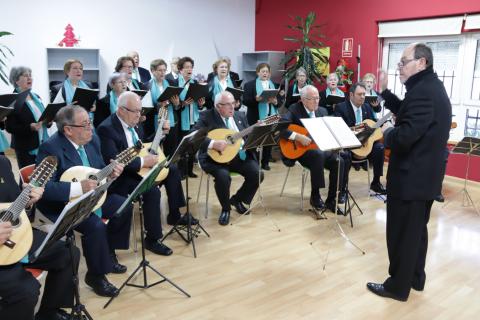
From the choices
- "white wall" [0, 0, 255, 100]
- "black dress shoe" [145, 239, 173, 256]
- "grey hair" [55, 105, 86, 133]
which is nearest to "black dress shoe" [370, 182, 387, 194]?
"black dress shoe" [145, 239, 173, 256]

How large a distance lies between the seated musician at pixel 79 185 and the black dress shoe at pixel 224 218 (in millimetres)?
1544

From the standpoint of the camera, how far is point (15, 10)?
725 centimetres

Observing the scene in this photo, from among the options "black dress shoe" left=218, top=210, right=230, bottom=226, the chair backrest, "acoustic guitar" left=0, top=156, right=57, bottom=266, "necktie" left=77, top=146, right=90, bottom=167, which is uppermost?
"necktie" left=77, top=146, right=90, bottom=167

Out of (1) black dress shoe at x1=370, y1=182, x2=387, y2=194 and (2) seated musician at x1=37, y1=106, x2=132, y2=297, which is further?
(1) black dress shoe at x1=370, y1=182, x2=387, y2=194

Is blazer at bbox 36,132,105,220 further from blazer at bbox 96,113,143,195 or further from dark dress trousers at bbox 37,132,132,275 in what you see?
blazer at bbox 96,113,143,195

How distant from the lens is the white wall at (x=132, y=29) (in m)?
7.41

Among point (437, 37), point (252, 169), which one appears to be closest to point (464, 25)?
point (437, 37)

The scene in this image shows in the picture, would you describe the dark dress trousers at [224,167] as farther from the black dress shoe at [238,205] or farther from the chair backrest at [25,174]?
the chair backrest at [25,174]

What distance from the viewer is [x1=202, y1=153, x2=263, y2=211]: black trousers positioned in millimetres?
4395

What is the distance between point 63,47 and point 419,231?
6.65 meters

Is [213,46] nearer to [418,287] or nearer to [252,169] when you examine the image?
[252,169]

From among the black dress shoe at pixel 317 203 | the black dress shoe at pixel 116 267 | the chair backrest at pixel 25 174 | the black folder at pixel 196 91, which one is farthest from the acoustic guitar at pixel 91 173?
the black dress shoe at pixel 317 203

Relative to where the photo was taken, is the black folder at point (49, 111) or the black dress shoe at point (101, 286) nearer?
the black dress shoe at point (101, 286)

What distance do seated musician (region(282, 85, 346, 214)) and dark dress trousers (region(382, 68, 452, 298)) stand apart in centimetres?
175
